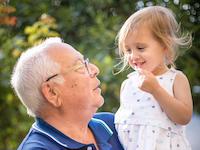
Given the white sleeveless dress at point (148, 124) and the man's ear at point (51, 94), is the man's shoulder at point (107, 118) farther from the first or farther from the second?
the man's ear at point (51, 94)

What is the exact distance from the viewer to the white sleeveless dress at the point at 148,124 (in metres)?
1.99

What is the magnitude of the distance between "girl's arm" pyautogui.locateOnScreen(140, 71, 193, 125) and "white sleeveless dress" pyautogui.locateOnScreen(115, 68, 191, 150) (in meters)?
0.03

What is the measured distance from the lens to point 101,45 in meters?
3.58

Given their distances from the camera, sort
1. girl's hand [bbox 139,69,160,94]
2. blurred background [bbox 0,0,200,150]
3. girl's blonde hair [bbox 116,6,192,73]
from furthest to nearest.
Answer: blurred background [bbox 0,0,200,150], girl's blonde hair [bbox 116,6,192,73], girl's hand [bbox 139,69,160,94]

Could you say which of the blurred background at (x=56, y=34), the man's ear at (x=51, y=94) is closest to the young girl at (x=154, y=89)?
the man's ear at (x=51, y=94)

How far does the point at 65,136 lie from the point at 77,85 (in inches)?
7.5

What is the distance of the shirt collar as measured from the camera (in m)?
2.00

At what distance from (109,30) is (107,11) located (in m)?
0.58

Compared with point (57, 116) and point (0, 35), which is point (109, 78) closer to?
point (0, 35)

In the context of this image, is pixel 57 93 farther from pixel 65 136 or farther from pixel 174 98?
pixel 174 98

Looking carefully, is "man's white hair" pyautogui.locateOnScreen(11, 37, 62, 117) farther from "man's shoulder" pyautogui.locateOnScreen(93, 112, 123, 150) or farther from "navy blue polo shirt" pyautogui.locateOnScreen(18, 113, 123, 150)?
"man's shoulder" pyautogui.locateOnScreen(93, 112, 123, 150)

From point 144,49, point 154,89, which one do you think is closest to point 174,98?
point 154,89

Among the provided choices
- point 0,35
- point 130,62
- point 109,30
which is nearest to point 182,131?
point 130,62

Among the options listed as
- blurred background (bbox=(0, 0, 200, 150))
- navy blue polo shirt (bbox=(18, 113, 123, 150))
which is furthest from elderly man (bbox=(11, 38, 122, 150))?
blurred background (bbox=(0, 0, 200, 150))
